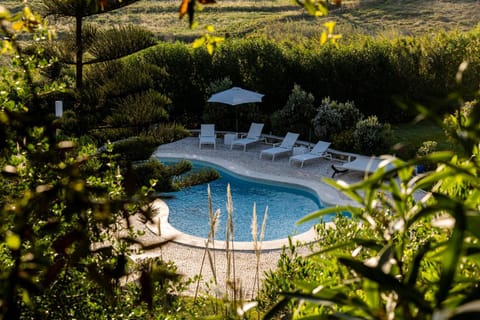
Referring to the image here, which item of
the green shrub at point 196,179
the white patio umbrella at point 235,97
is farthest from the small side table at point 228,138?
the green shrub at point 196,179

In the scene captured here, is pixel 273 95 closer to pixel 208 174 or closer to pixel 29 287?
pixel 208 174

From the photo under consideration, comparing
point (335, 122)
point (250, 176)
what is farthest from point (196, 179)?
point (335, 122)

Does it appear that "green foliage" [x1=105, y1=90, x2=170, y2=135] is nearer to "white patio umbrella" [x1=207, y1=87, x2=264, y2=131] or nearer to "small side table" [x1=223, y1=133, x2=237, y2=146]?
"white patio umbrella" [x1=207, y1=87, x2=264, y2=131]

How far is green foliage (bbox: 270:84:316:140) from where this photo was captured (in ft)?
48.5

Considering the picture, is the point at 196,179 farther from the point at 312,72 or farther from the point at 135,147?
the point at 312,72

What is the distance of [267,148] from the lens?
576 inches

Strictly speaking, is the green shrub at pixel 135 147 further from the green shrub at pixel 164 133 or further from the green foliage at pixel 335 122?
the green foliage at pixel 335 122

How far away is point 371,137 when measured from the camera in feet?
43.4

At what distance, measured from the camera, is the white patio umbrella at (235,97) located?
14.5m

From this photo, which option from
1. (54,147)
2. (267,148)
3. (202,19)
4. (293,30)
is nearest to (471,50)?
(267,148)

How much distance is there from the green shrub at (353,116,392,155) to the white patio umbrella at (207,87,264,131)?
2680mm

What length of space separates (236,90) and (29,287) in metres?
14.2

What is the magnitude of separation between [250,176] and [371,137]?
113 inches

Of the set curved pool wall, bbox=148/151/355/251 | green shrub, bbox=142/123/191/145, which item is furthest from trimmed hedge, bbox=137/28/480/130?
green shrub, bbox=142/123/191/145
